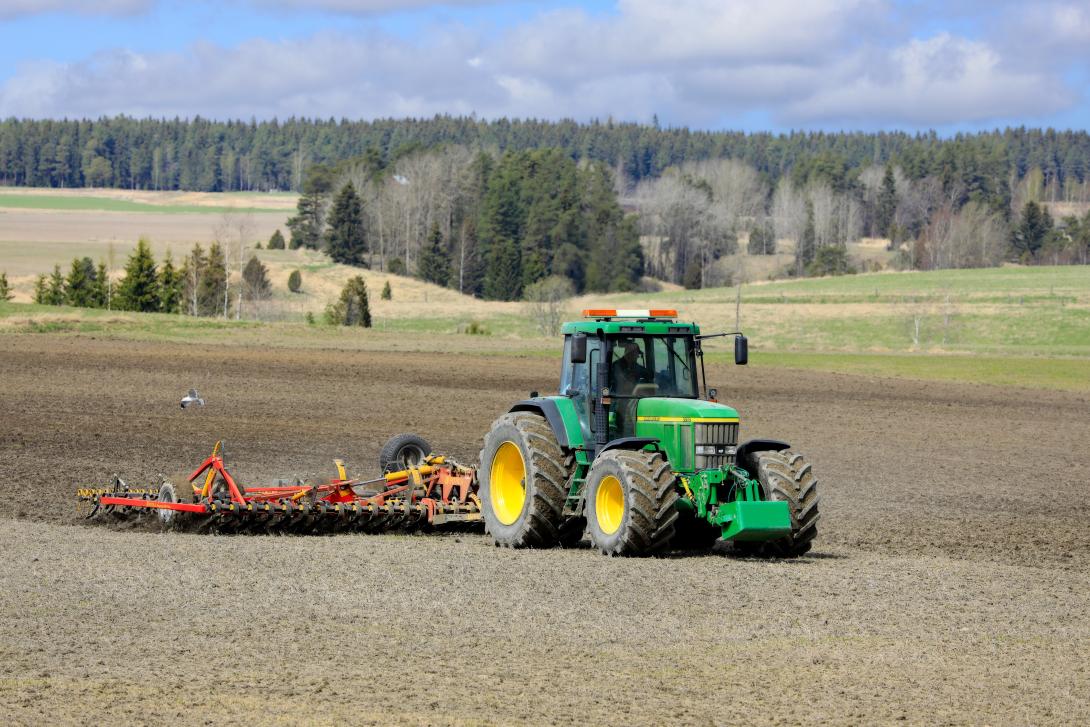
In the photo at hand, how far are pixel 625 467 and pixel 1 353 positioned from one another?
118ft

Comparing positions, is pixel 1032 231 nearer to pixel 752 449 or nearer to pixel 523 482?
pixel 752 449

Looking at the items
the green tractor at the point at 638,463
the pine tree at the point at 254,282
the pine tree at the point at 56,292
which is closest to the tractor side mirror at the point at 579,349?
the green tractor at the point at 638,463

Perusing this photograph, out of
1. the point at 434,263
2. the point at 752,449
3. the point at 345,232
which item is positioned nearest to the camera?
the point at 752,449

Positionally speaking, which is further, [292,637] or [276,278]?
[276,278]

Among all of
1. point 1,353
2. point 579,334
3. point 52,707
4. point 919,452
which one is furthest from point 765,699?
point 1,353

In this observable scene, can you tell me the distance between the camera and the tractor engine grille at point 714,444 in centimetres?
1491

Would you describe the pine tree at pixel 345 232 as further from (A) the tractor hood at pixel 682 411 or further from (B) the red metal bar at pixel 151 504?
(A) the tractor hood at pixel 682 411

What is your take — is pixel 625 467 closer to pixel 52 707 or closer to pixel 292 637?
pixel 292 637

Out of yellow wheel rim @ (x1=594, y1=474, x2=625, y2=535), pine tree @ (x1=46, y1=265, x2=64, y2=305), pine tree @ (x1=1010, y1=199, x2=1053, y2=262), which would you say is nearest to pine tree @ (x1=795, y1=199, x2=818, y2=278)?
pine tree @ (x1=1010, y1=199, x2=1053, y2=262)

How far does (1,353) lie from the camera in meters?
45.5

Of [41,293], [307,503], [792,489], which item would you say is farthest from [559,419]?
[41,293]

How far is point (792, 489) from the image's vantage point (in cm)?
Answer: 1489

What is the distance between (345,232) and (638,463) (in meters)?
128

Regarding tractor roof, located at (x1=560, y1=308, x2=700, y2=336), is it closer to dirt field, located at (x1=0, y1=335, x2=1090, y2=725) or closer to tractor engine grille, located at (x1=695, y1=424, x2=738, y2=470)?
tractor engine grille, located at (x1=695, y1=424, x2=738, y2=470)
